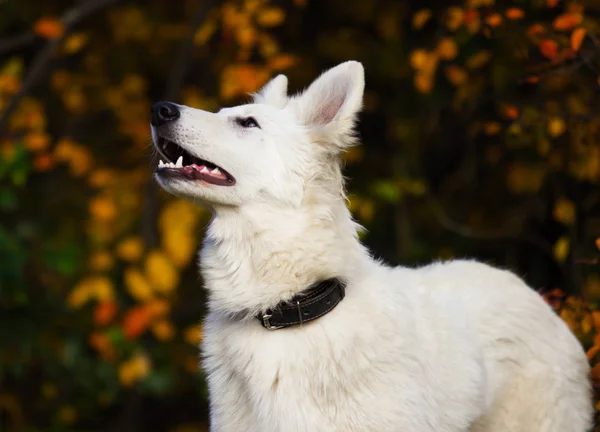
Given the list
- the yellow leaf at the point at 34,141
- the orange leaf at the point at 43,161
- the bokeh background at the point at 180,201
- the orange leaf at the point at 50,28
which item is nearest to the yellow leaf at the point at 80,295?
the bokeh background at the point at 180,201

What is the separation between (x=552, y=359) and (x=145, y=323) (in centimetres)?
487

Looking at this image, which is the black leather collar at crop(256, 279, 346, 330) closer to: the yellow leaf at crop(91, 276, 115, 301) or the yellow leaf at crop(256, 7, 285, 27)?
the yellow leaf at crop(256, 7, 285, 27)

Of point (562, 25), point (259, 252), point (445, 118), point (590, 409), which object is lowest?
point (445, 118)

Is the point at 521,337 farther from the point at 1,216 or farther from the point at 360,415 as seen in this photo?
the point at 1,216

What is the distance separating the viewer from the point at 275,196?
3.62 m

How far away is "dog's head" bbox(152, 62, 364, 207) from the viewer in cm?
357

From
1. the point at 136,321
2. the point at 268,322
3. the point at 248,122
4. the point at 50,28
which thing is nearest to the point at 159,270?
the point at 136,321

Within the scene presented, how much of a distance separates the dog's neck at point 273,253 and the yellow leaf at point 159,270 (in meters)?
4.35

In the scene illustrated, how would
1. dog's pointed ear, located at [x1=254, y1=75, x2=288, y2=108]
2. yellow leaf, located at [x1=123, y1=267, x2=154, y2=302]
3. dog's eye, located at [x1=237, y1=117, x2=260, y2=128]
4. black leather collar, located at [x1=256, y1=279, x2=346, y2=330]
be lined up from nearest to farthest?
black leather collar, located at [x1=256, y1=279, x2=346, y2=330], dog's eye, located at [x1=237, y1=117, x2=260, y2=128], dog's pointed ear, located at [x1=254, y1=75, x2=288, y2=108], yellow leaf, located at [x1=123, y1=267, x2=154, y2=302]

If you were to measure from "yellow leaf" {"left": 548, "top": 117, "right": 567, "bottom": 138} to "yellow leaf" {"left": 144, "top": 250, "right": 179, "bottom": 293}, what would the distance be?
4027 mm

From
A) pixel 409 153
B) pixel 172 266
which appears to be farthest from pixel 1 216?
pixel 409 153

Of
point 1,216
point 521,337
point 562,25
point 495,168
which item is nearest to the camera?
point 521,337

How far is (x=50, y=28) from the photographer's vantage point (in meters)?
7.51

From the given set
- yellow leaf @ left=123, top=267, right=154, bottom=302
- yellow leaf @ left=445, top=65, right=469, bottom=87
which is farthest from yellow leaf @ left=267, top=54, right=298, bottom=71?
yellow leaf @ left=123, top=267, right=154, bottom=302
